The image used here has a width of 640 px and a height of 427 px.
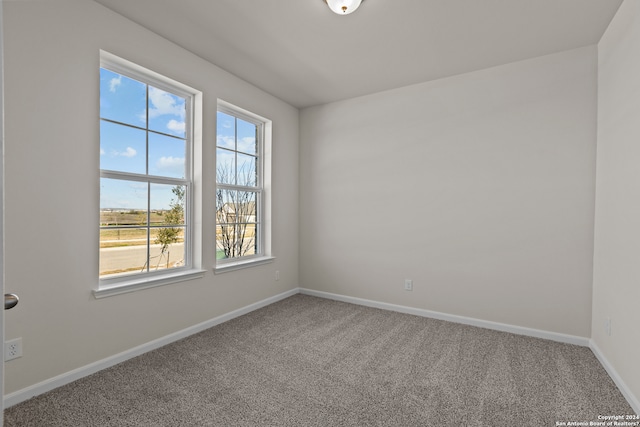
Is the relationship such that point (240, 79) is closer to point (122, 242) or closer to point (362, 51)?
point (362, 51)

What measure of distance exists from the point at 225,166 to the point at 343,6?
77.6 inches

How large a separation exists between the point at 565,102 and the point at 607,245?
1.30 m

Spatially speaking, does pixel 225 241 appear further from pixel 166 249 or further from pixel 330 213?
pixel 330 213

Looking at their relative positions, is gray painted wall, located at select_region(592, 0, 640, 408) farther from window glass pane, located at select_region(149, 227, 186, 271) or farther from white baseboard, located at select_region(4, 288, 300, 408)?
window glass pane, located at select_region(149, 227, 186, 271)

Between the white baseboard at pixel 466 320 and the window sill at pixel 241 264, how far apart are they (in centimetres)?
88

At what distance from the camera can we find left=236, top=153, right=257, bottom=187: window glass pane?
12.2 ft

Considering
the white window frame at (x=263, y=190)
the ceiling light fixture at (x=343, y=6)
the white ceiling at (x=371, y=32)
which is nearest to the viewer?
the ceiling light fixture at (x=343, y=6)

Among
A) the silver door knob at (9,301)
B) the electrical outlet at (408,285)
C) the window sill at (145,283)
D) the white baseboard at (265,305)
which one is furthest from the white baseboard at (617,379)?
the window sill at (145,283)

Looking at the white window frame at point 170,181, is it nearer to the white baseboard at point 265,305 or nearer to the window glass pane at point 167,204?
the window glass pane at point 167,204

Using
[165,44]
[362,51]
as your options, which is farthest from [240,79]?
[362,51]

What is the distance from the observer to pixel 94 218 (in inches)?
91.1

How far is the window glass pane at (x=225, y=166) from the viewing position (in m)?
3.40

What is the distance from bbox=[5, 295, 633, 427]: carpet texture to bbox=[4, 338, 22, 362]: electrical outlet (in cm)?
29

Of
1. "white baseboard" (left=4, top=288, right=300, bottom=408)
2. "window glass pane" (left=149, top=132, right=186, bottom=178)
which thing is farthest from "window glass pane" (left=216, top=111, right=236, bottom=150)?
"white baseboard" (left=4, top=288, right=300, bottom=408)
